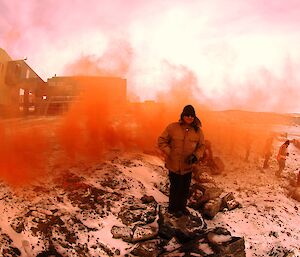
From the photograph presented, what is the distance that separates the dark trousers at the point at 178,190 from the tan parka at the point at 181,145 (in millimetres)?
165

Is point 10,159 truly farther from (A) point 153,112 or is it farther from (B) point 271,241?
(A) point 153,112

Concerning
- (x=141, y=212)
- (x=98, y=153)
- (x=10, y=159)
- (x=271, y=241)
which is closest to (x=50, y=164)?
(x=10, y=159)

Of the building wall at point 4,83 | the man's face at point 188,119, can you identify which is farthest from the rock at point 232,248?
the building wall at point 4,83

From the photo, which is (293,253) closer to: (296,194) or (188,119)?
(296,194)

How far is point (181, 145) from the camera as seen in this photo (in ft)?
18.9

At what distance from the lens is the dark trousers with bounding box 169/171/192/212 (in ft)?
19.5

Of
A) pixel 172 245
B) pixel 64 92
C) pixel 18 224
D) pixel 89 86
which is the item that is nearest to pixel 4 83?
pixel 64 92

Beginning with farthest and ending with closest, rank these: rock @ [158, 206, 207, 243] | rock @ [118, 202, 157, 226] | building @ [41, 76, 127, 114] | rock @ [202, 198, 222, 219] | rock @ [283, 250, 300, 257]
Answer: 1. building @ [41, 76, 127, 114]
2. rock @ [202, 198, 222, 219]
3. rock @ [118, 202, 157, 226]
4. rock @ [283, 250, 300, 257]
5. rock @ [158, 206, 207, 243]

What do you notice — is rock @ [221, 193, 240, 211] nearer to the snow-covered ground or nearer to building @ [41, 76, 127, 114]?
the snow-covered ground

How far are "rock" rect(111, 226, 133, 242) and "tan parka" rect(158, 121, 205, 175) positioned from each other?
4.79 feet

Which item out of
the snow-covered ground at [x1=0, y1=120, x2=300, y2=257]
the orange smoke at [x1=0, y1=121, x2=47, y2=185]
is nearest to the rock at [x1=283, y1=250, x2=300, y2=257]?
the snow-covered ground at [x1=0, y1=120, x2=300, y2=257]

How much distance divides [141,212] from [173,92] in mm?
10166

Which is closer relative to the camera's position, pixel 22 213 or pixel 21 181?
pixel 22 213

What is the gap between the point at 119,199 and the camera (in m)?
6.64
